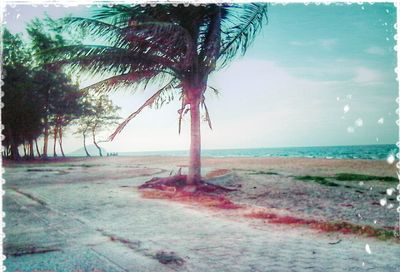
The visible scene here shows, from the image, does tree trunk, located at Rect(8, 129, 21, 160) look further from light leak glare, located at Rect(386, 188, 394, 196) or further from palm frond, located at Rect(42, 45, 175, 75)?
light leak glare, located at Rect(386, 188, 394, 196)

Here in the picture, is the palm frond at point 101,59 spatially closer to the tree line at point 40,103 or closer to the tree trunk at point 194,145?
the tree line at point 40,103

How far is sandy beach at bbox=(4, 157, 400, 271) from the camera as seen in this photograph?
240cm

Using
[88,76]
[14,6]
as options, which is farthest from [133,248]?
[14,6]

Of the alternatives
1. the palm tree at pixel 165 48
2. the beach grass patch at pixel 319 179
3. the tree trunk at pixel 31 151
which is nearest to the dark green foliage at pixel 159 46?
the palm tree at pixel 165 48

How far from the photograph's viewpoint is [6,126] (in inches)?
110

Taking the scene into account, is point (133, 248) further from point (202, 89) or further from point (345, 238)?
point (202, 89)

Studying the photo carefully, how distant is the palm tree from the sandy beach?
70 centimetres

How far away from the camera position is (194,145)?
163 inches

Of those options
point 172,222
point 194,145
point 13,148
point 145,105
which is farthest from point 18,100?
point 194,145

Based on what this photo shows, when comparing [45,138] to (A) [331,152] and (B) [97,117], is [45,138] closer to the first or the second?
(B) [97,117]

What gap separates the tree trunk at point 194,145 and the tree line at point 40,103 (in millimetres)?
1069

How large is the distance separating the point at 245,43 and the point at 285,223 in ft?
6.46

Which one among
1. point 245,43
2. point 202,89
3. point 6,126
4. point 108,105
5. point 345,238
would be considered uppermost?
point 245,43

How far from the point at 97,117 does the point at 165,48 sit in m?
1.15
